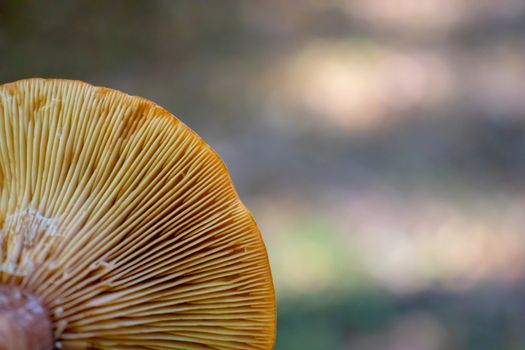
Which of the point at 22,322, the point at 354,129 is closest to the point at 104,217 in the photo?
the point at 22,322

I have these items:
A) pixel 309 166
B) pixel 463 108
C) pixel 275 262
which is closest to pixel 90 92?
pixel 275 262

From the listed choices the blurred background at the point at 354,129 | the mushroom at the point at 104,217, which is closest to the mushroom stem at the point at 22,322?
the mushroom at the point at 104,217

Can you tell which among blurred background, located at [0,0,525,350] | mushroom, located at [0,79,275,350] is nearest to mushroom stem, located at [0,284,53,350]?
mushroom, located at [0,79,275,350]

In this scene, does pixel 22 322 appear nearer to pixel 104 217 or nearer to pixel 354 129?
pixel 104 217

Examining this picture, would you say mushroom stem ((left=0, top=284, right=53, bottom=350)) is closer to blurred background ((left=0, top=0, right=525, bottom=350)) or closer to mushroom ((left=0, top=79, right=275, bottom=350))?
mushroom ((left=0, top=79, right=275, bottom=350))

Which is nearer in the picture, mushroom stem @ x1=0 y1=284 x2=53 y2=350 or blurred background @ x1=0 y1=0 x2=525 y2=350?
mushroom stem @ x1=0 y1=284 x2=53 y2=350

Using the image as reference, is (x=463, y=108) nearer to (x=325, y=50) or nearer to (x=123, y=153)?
(x=325, y=50)
